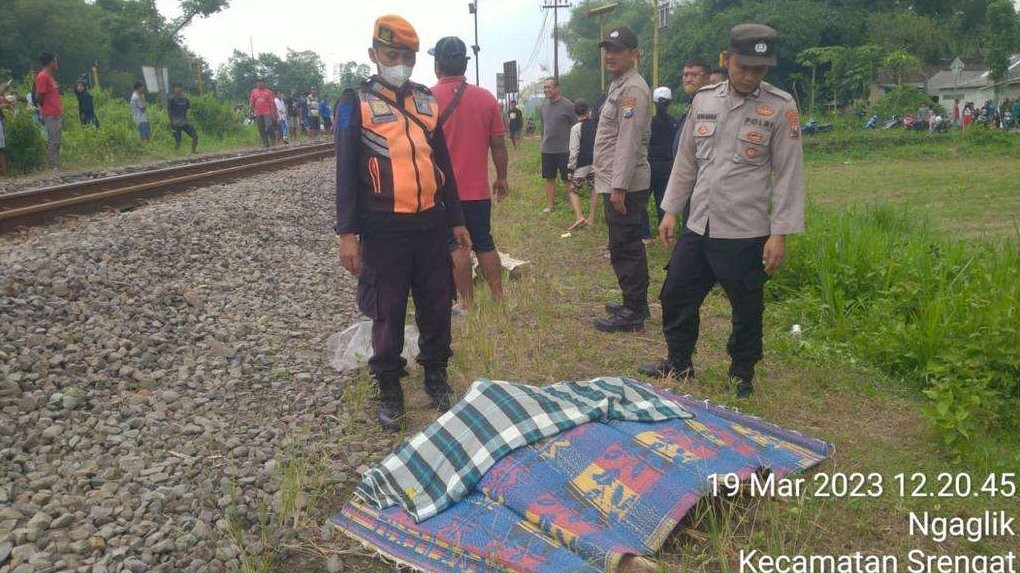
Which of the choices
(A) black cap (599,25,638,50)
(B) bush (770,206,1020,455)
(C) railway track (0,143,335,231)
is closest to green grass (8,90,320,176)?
(C) railway track (0,143,335,231)

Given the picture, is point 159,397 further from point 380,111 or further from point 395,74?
point 395,74

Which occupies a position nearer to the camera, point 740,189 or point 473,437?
point 473,437

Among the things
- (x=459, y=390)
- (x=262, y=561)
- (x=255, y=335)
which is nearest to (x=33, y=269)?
(x=255, y=335)

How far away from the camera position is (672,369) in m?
4.10

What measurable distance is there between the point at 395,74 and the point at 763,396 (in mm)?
2497

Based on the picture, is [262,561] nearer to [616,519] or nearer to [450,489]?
[450,489]

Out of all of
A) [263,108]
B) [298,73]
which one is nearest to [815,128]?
[263,108]

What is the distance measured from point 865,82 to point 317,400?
39.2m

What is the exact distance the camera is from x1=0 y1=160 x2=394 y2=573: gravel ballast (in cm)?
267

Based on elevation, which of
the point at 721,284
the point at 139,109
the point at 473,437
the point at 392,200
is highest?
the point at 139,109

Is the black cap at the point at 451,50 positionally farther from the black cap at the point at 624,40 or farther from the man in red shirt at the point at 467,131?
the black cap at the point at 624,40

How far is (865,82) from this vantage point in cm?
3644

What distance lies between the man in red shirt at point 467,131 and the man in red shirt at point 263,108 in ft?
56.8

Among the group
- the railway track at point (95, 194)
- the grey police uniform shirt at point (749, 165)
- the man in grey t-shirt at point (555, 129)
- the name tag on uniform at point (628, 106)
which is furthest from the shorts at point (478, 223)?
the man in grey t-shirt at point (555, 129)
